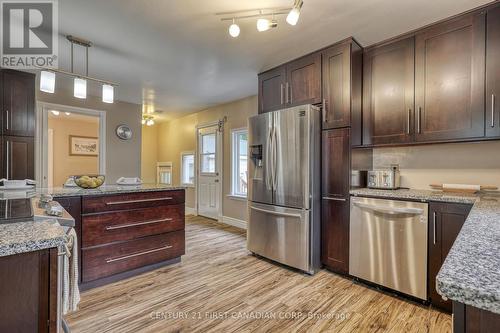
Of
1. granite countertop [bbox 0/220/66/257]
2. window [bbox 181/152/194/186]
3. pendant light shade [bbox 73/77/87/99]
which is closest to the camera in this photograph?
granite countertop [bbox 0/220/66/257]

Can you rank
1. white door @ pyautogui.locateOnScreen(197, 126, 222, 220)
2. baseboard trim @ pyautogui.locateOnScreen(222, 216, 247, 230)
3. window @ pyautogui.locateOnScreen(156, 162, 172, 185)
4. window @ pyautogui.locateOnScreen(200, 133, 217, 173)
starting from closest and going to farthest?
1. baseboard trim @ pyautogui.locateOnScreen(222, 216, 247, 230)
2. white door @ pyautogui.locateOnScreen(197, 126, 222, 220)
3. window @ pyautogui.locateOnScreen(200, 133, 217, 173)
4. window @ pyautogui.locateOnScreen(156, 162, 172, 185)

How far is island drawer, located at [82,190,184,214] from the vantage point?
7.44ft

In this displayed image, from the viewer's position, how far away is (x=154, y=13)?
6.92 ft

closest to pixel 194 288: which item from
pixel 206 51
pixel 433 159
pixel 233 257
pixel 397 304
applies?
pixel 233 257

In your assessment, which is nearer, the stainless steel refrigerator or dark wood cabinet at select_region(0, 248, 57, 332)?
dark wood cabinet at select_region(0, 248, 57, 332)

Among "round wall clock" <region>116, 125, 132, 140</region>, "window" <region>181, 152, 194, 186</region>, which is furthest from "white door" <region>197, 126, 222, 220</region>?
"round wall clock" <region>116, 125, 132, 140</region>

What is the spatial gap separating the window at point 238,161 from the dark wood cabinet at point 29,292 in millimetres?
4030

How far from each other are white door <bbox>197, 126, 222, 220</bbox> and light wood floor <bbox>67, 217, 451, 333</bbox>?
8.27 feet

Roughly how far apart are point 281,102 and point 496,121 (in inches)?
78.5

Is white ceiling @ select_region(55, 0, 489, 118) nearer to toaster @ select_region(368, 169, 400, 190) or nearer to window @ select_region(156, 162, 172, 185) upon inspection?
toaster @ select_region(368, 169, 400, 190)

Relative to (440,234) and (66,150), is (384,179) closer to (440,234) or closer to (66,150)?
(440,234)

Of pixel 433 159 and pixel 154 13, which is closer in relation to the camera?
pixel 154 13

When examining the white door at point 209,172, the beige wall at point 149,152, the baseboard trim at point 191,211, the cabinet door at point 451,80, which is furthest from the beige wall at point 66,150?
the cabinet door at point 451,80

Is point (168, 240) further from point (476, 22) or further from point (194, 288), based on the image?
point (476, 22)
